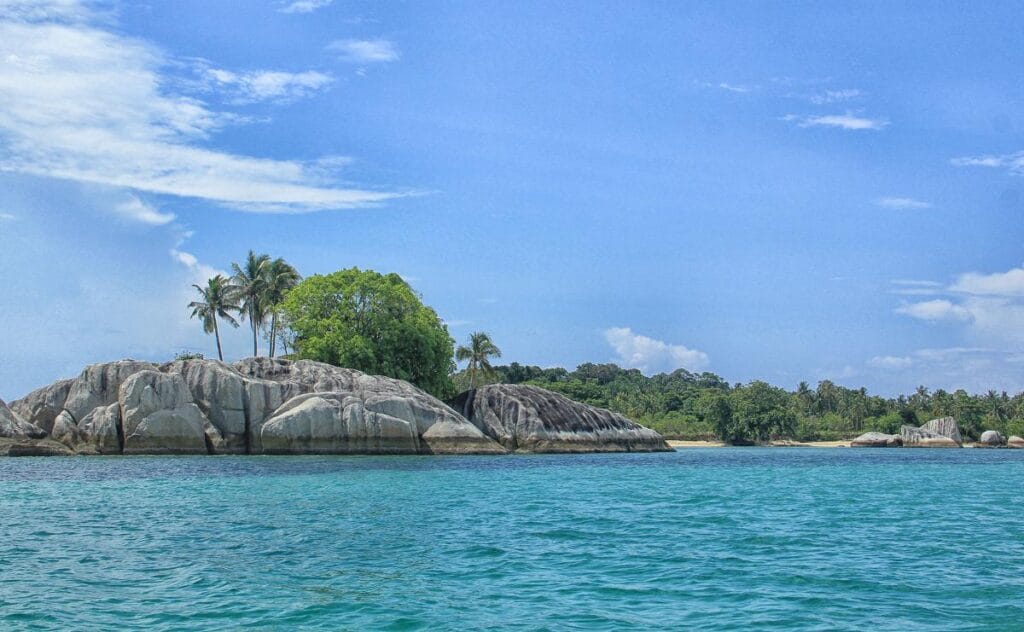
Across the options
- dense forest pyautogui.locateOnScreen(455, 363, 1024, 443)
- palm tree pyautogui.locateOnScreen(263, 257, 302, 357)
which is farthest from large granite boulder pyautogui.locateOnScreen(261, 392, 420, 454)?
dense forest pyautogui.locateOnScreen(455, 363, 1024, 443)

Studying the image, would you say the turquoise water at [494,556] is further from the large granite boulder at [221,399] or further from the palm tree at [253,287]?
the palm tree at [253,287]

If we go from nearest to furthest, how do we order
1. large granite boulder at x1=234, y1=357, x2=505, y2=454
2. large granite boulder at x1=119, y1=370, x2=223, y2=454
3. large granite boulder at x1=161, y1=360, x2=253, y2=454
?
large granite boulder at x1=119, y1=370, x2=223, y2=454
large granite boulder at x1=161, y1=360, x2=253, y2=454
large granite boulder at x1=234, y1=357, x2=505, y2=454

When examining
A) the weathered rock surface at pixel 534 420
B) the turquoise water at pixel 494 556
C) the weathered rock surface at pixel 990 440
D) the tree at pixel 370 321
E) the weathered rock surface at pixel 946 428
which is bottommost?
the weathered rock surface at pixel 990 440

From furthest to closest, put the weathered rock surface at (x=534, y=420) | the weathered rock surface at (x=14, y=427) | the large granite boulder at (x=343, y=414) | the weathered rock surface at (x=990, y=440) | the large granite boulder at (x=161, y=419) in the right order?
the weathered rock surface at (x=990, y=440), the weathered rock surface at (x=534, y=420), the large granite boulder at (x=343, y=414), the large granite boulder at (x=161, y=419), the weathered rock surface at (x=14, y=427)

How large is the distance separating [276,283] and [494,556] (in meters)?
71.4

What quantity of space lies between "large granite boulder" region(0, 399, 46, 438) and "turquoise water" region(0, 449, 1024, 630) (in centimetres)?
2095

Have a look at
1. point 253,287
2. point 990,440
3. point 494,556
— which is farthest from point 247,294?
point 990,440

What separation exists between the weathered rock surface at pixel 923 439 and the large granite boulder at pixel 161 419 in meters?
109

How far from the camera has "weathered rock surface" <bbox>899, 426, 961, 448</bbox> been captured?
133000 millimetres

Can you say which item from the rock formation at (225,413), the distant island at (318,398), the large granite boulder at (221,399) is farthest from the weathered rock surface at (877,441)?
the large granite boulder at (221,399)

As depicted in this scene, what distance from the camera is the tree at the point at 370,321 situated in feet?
230

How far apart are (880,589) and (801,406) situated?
161m

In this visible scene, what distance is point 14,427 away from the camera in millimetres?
53000

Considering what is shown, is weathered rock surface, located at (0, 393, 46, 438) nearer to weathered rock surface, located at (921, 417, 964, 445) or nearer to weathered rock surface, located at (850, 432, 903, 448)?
weathered rock surface, located at (850, 432, 903, 448)
